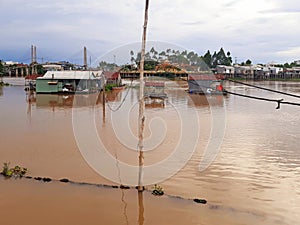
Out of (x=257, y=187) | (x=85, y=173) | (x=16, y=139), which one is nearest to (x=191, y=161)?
(x=257, y=187)

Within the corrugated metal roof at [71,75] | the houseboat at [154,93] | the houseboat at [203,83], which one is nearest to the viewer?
the houseboat at [154,93]

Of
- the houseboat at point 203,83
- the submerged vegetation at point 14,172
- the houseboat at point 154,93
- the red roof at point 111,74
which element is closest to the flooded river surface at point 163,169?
the submerged vegetation at point 14,172

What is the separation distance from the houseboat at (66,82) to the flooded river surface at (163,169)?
11645 millimetres

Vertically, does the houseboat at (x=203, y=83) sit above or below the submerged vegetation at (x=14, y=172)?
above

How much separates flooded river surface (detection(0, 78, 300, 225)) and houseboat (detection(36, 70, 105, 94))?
11.6 meters

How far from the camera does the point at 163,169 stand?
8.28 m

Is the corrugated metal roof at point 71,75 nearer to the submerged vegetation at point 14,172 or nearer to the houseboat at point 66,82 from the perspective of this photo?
the houseboat at point 66,82

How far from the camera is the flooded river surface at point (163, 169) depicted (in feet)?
19.4

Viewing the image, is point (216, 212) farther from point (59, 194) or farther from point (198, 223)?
point (59, 194)

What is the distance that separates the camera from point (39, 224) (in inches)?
217

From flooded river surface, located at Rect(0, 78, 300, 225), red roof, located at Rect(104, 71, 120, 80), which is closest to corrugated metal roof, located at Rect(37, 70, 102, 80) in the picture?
red roof, located at Rect(104, 71, 120, 80)

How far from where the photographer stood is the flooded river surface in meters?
5.90

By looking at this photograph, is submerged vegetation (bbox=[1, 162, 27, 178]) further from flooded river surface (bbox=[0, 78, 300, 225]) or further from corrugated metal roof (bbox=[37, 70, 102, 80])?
corrugated metal roof (bbox=[37, 70, 102, 80])

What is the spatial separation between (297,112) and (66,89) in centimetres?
1739
